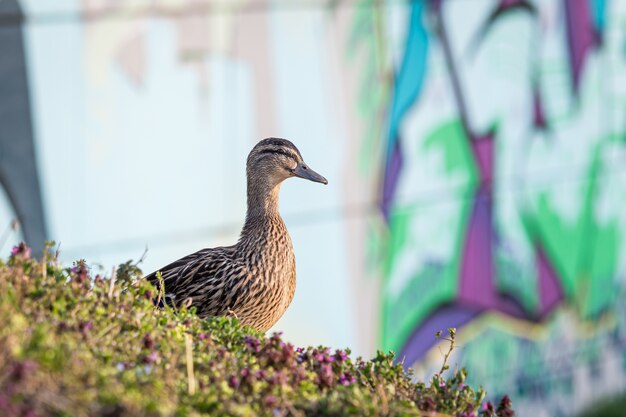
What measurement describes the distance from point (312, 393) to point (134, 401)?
0.84 meters

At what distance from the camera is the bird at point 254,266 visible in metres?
6.30

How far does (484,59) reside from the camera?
1222 cm

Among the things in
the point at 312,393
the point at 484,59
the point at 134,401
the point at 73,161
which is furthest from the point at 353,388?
the point at 484,59

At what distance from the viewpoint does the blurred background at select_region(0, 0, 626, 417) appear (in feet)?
26.0

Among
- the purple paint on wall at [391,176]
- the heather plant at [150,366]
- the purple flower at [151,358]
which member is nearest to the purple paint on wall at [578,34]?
the purple paint on wall at [391,176]

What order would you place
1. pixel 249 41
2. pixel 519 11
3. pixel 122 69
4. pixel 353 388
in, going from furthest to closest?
1. pixel 519 11
2. pixel 249 41
3. pixel 122 69
4. pixel 353 388

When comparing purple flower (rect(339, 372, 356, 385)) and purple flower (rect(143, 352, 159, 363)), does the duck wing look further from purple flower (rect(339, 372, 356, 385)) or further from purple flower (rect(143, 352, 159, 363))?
purple flower (rect(143, 352, 159, 363))

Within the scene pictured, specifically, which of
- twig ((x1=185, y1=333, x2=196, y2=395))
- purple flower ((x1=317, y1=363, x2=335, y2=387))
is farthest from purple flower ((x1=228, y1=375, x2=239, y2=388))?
purple flower ((x1=317, y1=363, x2=335, y2=387))

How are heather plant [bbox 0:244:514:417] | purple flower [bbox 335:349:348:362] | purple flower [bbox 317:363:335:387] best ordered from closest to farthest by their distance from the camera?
heather plant [bbox 0:244:514:417], purple flower [bbox 317:363:335:387], purple flower [bbox 335:349:348:362]

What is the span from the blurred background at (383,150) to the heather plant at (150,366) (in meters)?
2.21

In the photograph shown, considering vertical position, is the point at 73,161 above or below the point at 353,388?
above

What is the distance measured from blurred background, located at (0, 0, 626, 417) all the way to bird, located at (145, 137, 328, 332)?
2.35 feet

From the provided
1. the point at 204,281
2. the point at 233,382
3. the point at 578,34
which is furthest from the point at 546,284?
the point at 233,382

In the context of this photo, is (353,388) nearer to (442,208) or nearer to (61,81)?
(61,81)
